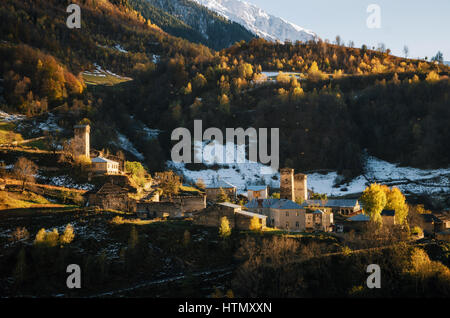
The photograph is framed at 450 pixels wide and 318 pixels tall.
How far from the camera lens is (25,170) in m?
63.8

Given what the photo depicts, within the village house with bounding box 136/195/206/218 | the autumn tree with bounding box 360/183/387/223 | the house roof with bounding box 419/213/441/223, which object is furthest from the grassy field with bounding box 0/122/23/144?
the house roof with bounding box 419/213/441/223

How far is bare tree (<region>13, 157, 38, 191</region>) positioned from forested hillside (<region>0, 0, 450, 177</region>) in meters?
32.6

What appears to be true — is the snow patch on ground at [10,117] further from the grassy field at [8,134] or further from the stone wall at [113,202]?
the stone wall at [113,202]

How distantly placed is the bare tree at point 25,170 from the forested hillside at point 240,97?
32.6 metres

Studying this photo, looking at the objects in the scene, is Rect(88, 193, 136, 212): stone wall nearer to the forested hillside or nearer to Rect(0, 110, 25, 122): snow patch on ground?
the forested hillside

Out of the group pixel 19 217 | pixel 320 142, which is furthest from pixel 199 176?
pixel 19 217

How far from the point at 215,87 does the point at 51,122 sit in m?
67.2

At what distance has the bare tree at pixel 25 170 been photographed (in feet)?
204

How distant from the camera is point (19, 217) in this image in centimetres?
4784

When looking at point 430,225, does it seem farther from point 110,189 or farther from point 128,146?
point 128,146

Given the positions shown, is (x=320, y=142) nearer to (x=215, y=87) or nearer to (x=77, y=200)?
(x=215, y=87)

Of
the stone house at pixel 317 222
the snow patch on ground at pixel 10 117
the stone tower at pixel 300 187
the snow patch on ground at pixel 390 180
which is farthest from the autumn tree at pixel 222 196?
the snow patch on ground at pixel 10 117

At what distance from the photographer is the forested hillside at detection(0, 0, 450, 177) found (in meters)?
117
